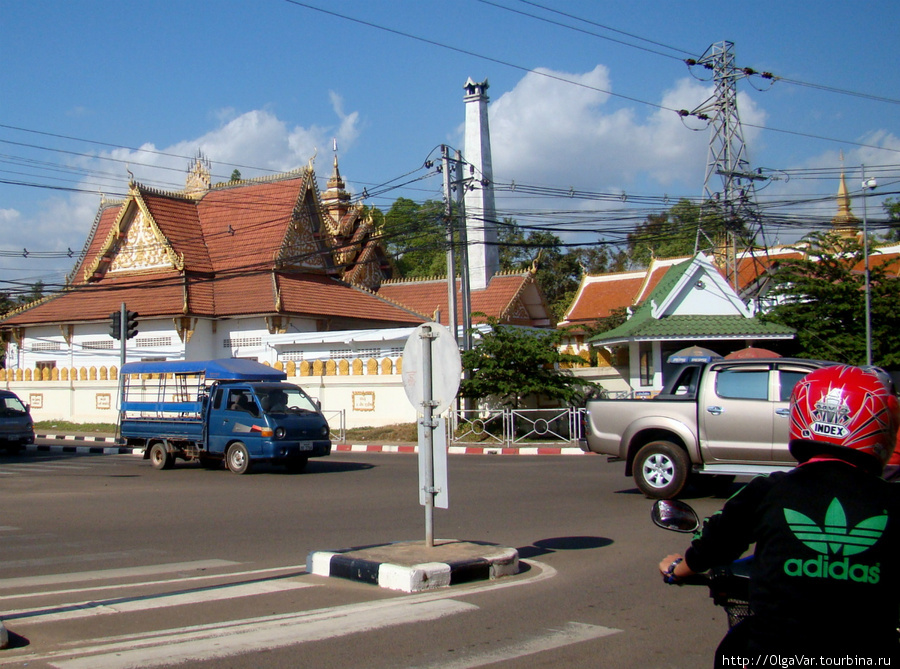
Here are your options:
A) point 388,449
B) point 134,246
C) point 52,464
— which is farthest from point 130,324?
point 134,246

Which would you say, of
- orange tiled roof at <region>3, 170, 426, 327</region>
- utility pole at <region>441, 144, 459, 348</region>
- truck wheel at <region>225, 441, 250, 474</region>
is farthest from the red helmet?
orange tiled roof at <region>3, 170, 426, 327</region>

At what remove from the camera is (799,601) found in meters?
2.53

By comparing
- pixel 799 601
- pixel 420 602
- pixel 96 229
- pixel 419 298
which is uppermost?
pixel 96 229

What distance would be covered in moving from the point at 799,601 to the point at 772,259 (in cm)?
3499

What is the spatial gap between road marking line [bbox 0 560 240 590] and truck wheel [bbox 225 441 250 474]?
9.04 meters

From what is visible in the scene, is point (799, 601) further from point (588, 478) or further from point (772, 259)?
point (772, 259)

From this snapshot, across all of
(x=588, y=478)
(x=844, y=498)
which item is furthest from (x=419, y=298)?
(x=844, y=498)

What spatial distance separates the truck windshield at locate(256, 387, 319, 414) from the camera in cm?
1753

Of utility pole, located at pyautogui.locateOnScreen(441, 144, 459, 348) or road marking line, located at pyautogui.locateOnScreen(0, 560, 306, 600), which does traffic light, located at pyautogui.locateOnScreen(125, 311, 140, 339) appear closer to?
utility pole, located at pyautogui.locateOnScreen(441, 144, 459, 348)

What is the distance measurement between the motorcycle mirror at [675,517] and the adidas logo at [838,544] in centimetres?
58

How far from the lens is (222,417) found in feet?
58.5

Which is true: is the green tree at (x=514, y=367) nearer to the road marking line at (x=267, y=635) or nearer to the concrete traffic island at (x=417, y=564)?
the concrete traffic island at (x=417, y=564)

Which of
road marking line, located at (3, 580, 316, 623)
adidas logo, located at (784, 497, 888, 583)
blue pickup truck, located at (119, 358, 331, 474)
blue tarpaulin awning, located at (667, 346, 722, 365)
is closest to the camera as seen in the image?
adidas logo, located at (784, 497, 888, 583)

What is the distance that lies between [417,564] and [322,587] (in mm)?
794
